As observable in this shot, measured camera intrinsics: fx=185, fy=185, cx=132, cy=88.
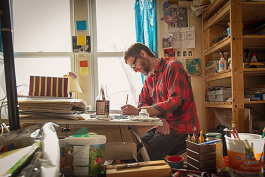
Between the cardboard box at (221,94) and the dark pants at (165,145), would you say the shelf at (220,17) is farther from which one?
the dark pants at (165,145)

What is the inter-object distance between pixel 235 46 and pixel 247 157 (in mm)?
1458

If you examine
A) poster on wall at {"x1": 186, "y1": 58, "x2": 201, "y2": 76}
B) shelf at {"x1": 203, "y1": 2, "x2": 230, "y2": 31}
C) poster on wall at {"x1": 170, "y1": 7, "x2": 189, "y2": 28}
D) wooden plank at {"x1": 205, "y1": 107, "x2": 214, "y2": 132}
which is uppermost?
poster on wall at {"x1": 170, "y1": 7, "x2": 189, "y2": 28}

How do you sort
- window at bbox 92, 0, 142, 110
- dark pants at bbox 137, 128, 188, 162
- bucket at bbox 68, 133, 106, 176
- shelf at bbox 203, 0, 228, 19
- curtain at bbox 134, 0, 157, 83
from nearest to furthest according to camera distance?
bucket at bbox 68, 133, 106, 176 → dark pants at bbox 137, 128, 188, 162 → shelf at bbox 203, 0, 228, 19 → curtain at bbox 134, 0, 157, 83 → window at bbox 92, 0, 142, 110

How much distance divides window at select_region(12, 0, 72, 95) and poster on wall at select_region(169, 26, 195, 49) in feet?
4.31

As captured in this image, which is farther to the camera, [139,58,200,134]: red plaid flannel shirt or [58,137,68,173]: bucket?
[139,58,200,134]: red plaid flannel shirt

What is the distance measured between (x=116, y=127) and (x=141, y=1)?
60.3 inches

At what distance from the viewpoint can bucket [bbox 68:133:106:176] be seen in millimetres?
675

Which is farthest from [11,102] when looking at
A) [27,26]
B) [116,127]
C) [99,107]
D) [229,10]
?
[27,26]

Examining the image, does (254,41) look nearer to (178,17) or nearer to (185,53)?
(185,53)

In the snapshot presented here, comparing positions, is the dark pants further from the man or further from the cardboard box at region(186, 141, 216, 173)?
the cardboard box at region(186, 141, 216, 173)

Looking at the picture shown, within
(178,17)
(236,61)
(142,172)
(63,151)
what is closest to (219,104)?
(236,61)

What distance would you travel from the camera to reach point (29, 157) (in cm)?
49

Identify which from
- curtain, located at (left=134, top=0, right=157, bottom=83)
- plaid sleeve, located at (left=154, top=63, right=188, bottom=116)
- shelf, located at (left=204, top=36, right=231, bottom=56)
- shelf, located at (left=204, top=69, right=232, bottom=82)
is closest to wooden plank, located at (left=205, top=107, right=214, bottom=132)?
shelf, located at (left=204, top=69, right=232, bottom=82)

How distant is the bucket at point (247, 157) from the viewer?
569mm
